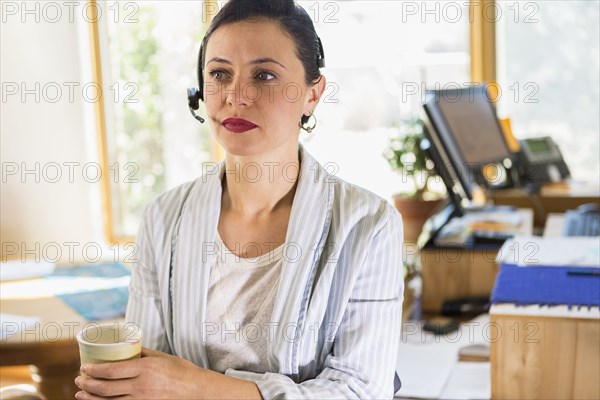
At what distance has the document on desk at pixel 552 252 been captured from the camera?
1687mm

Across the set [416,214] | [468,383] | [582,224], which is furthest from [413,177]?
[468,383]

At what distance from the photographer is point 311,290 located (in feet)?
4.32

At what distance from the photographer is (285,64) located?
4.38ft

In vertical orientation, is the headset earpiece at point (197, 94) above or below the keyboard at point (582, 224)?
above

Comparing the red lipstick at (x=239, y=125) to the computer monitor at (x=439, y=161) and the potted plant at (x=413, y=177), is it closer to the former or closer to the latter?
the computer monitor at (x=439, y=161)

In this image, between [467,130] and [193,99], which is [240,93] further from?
[467,130]

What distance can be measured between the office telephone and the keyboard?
0.65 meters

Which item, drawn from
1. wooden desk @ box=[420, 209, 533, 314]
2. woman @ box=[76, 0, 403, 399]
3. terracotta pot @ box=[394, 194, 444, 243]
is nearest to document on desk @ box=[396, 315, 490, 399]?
wooden desk @ box=[420, 209, 533, 314]

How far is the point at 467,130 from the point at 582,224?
0.47m

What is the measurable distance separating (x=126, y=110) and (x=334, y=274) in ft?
13.1

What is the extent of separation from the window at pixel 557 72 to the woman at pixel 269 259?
3147mm

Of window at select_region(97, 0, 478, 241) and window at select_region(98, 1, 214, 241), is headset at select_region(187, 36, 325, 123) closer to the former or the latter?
window at select_region(97, 0, 478, 241)

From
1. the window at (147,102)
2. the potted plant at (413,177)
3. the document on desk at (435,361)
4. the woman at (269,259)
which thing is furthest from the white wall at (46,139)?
the woman at (269,259)

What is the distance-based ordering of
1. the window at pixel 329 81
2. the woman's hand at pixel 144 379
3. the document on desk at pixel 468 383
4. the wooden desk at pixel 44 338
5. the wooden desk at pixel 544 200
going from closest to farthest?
the woman's hand at pixel 144 379 → the document on desk at pixel 468 383 → the wooden desk at pixel 44 338 → the wooden desk at pixel 544 200 → the window at pixel 329 81
